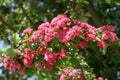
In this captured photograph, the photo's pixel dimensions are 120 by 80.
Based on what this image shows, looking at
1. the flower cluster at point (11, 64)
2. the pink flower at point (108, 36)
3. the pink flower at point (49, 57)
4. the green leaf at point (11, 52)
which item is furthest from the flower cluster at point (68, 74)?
the green leaf at point (11, 52)

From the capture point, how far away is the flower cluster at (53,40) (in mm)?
5051

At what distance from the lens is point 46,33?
5.08m

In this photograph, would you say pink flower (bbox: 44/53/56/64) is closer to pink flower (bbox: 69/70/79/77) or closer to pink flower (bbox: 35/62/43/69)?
pink flower (bbox: 35/62/43/69)

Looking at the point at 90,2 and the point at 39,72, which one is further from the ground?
the point at 90,2

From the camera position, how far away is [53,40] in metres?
5.11

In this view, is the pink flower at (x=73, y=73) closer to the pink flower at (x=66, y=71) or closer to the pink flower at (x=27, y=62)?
the pink flower at (x=66, y=71)

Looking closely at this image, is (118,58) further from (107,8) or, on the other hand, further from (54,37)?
(54,37)

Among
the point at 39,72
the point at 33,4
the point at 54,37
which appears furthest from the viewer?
the point at 33,4

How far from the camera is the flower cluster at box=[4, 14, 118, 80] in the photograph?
505cm

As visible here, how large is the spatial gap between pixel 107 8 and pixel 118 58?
1283 millimetres

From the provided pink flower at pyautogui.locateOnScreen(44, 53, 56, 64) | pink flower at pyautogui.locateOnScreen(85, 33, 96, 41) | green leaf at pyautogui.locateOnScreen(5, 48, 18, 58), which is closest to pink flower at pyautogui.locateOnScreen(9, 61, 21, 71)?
green leaf at pyautogui.locateOnScreen(5, 48, 18, 58)

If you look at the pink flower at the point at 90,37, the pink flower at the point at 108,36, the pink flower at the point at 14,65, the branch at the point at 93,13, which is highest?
the branch at the point at 93,13

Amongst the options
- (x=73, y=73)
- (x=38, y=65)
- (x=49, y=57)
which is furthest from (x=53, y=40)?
(x=73, y=73)

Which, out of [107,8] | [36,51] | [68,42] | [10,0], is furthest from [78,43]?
[107,8]
